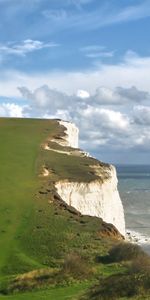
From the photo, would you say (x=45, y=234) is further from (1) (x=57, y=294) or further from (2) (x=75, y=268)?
(1) (x=57, y=294)

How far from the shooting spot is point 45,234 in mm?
41531

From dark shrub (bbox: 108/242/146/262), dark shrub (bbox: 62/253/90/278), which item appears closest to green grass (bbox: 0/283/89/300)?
dark shrub (bbox: 62/253/90/278)

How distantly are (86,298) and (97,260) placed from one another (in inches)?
438

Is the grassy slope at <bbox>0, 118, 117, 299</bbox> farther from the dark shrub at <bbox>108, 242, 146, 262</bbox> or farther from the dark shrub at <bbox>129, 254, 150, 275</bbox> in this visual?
the dark shrub at <bbox>129, 254, 150, 275</bbox>

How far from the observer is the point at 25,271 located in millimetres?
35188

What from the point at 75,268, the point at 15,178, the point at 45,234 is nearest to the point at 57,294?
the point at 75,268

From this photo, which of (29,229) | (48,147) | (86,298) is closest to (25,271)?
(29,229)

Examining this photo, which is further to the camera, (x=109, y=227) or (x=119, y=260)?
(x=109, y=227)

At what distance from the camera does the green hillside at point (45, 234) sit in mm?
30391

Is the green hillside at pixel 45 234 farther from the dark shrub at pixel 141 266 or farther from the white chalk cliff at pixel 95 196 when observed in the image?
the dark shrub at pixel 141 266

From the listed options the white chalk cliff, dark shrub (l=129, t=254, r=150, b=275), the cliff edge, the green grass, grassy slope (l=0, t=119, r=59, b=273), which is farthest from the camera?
the cliff edge

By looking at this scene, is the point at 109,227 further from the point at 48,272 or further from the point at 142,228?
the point at 142,228

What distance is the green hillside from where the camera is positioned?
3039 centimetres

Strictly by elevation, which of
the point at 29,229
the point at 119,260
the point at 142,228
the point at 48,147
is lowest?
the point at 119,260
